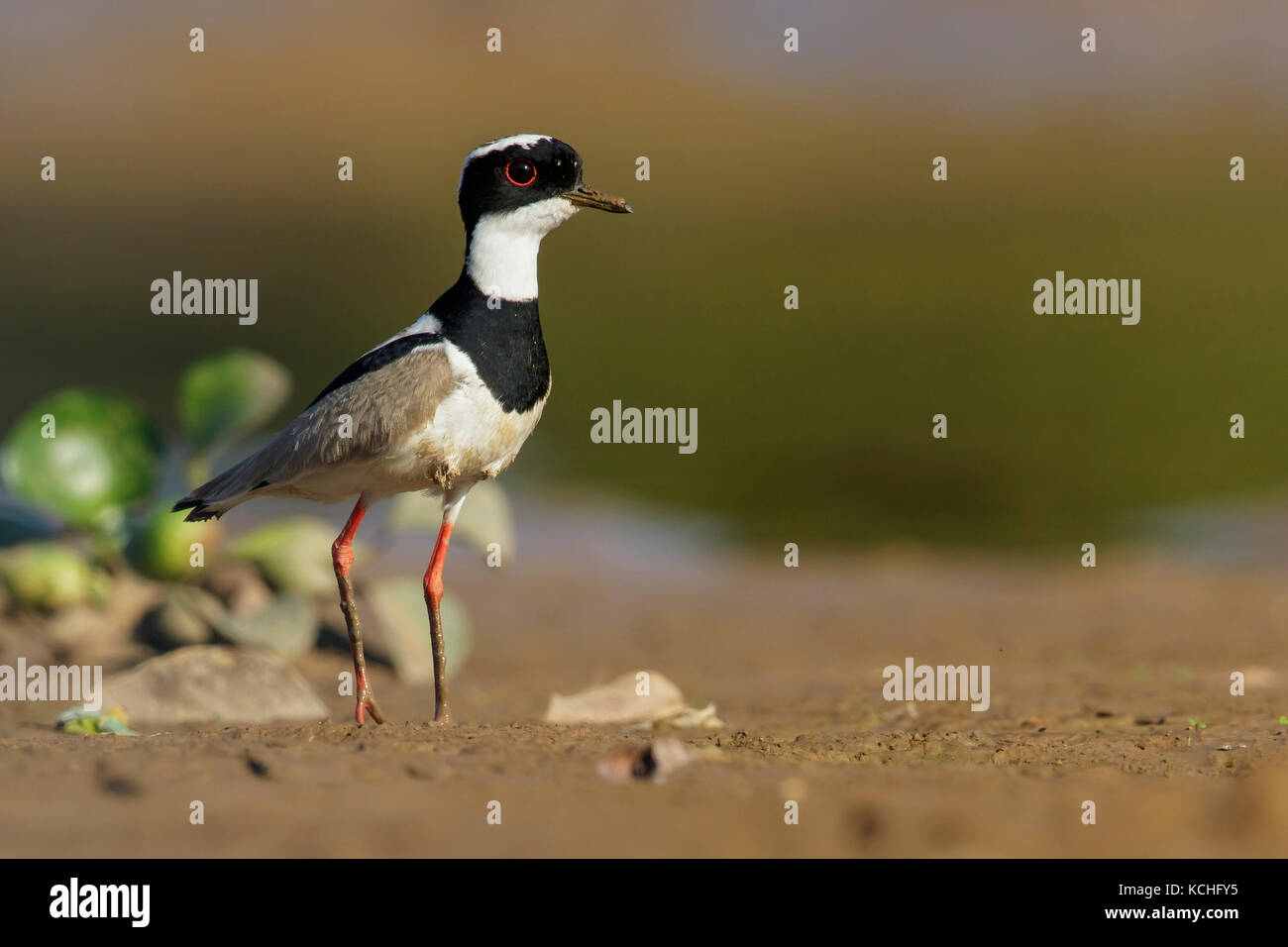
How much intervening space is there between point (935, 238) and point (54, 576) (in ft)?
87.1

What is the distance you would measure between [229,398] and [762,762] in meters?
4.22

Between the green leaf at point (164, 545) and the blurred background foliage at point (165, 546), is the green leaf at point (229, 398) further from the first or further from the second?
the green leaf at point (164, 545)

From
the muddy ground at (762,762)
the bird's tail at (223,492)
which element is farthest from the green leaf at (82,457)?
the bird's tail at (223,492)

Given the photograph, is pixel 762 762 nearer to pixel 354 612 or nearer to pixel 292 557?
pixel 354 612

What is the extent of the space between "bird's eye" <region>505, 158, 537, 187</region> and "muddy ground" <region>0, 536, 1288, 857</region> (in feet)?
6.53

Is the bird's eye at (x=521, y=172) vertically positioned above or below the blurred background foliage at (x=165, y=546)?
above

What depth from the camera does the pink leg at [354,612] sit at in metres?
5.84

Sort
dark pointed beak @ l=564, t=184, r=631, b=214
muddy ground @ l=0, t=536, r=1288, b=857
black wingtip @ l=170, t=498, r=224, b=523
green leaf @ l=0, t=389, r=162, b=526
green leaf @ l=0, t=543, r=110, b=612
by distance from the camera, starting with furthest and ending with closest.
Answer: green leaf @ l=0, t=543, r=110, b=612
green leaf @ l=0, t=389, r=162, b=526
black wingtip @ l=170, t=498, r=224, b=523
dark pointed beak @ l=564, t=184, r=631, b=214
muddy ground @ l=0, t=536, r=1288, b=857

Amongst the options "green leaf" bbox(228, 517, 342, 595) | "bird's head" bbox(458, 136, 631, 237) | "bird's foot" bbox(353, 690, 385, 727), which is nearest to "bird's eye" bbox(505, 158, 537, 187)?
"bird's head" bbox(458, 136, 631, 237)

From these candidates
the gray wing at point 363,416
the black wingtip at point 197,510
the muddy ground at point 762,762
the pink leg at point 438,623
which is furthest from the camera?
the black wingtip at point 197,510

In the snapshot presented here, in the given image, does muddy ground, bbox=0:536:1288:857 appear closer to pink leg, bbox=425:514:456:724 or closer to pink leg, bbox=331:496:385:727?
pink leg, bbox=425:514:456:724

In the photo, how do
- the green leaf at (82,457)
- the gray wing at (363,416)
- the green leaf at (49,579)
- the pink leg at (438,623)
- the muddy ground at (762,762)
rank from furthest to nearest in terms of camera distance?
the green leaf at (49,579), the green leaf at (82,457), the pink leg at (438,623), the gray wing at (363,416), the muddy ground at (762,762)

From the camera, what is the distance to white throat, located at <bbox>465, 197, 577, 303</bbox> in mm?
5789
